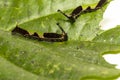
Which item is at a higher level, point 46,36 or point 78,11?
point 78,11

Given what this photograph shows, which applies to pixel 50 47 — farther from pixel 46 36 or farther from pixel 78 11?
pixel 78 11

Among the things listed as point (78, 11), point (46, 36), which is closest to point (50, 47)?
point (46, 36)

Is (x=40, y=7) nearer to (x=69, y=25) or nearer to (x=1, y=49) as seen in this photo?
(x=69, y=25)

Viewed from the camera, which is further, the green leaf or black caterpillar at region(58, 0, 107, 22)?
black caterpillar at region(58, 0, 107, 22)

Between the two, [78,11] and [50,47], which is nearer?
[50,47]

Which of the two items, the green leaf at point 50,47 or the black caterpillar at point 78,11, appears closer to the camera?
the green leaf at point 50,47

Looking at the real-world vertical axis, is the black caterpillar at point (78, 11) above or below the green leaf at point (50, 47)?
above

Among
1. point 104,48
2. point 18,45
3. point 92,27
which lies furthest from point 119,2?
point 18,45

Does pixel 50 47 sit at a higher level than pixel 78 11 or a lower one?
lower
